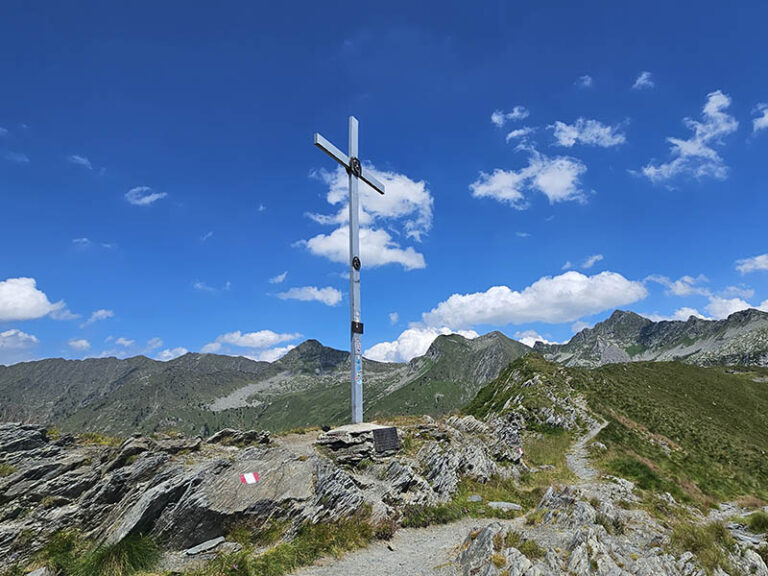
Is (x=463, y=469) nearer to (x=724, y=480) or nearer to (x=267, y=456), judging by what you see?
(x=267, y=456)

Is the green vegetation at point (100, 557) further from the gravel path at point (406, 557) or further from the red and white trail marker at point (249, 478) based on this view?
the gravel path at point (406, 557)

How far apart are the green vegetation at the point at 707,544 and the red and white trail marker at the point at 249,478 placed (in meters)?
15.5

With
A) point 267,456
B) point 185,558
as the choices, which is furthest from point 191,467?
point 185,558

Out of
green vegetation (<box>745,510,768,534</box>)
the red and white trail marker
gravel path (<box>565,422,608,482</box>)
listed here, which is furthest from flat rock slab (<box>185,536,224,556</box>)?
gravel path (<box>565,422,608,482</box>)

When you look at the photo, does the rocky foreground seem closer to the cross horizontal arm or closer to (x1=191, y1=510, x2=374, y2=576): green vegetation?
(x1=191, y1=510, x2=374, y2=576): green vegetation

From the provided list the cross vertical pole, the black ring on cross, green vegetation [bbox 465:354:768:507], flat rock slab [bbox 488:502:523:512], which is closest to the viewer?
flat rock slab [bbox 488:502:523:512]

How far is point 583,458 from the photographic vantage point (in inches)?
1452

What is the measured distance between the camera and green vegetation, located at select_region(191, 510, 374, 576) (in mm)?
11695

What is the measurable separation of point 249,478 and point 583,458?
109ft

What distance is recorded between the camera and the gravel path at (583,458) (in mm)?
31548

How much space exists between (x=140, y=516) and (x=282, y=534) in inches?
204

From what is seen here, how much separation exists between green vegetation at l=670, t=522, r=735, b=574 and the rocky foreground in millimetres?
153

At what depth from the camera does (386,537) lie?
52.9 feet

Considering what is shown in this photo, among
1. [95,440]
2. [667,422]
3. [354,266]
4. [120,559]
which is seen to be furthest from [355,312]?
[667,422]
